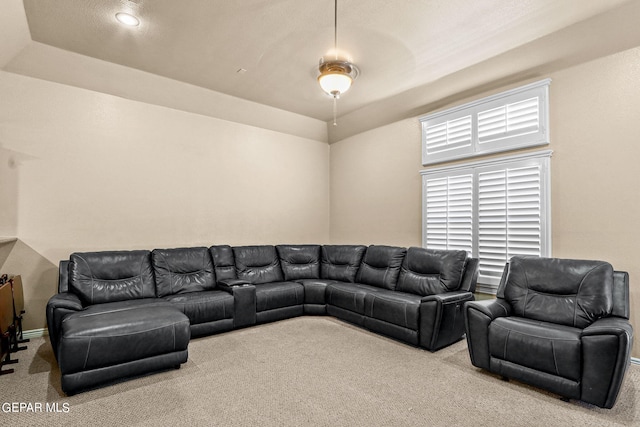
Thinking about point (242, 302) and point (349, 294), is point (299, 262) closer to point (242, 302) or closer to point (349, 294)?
point (349, 294)

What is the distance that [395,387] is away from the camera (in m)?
2.73

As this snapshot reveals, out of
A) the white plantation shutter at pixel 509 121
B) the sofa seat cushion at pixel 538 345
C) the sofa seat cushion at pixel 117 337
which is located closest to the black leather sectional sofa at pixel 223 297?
the sofa seat cushion at pixel 117 337

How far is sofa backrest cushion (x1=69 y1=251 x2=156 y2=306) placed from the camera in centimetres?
366

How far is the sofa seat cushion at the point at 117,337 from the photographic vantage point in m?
2.54

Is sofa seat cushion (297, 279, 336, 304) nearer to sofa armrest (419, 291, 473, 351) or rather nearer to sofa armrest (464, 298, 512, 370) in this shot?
sofa armrest (419, 291, 473, 351)

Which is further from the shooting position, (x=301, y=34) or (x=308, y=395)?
(x=301, y=34)

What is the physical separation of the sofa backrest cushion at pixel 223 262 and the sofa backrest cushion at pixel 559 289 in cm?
347

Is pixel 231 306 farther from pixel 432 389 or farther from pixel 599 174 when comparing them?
pixel 599 174

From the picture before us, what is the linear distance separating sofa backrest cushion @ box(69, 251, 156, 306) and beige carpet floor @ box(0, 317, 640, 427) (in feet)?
2.28

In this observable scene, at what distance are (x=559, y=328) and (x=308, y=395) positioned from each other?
7.02 ft

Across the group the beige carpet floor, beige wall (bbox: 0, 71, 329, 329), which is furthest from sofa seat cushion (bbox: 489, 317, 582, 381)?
beige wall (bbox: 0, 71, 329, 329)

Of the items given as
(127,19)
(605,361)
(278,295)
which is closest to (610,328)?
(605,361)

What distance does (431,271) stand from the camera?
4207 millimetres

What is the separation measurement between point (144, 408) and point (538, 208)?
4.17m
